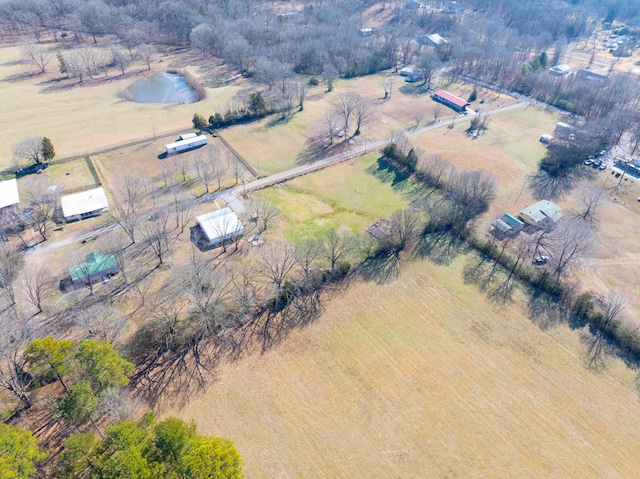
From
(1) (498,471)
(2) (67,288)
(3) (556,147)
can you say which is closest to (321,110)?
(3) (556,147)

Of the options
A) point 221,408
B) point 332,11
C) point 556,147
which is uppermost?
point 332,11

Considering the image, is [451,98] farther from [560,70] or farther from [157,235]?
[157,235]

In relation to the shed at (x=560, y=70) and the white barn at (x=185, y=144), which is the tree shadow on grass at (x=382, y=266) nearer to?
the white barn at (x=185, y=144)

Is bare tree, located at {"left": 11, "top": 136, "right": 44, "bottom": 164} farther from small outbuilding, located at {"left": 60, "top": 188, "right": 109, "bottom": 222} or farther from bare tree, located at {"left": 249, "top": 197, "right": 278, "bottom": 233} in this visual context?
bare tree, located at {"left": 249, "top": 197, "right": 278, "bottom": 233}

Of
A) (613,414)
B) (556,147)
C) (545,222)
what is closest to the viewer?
(613,414)

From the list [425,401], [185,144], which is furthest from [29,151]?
[425,401]

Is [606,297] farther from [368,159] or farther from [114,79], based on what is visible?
[114,79]
